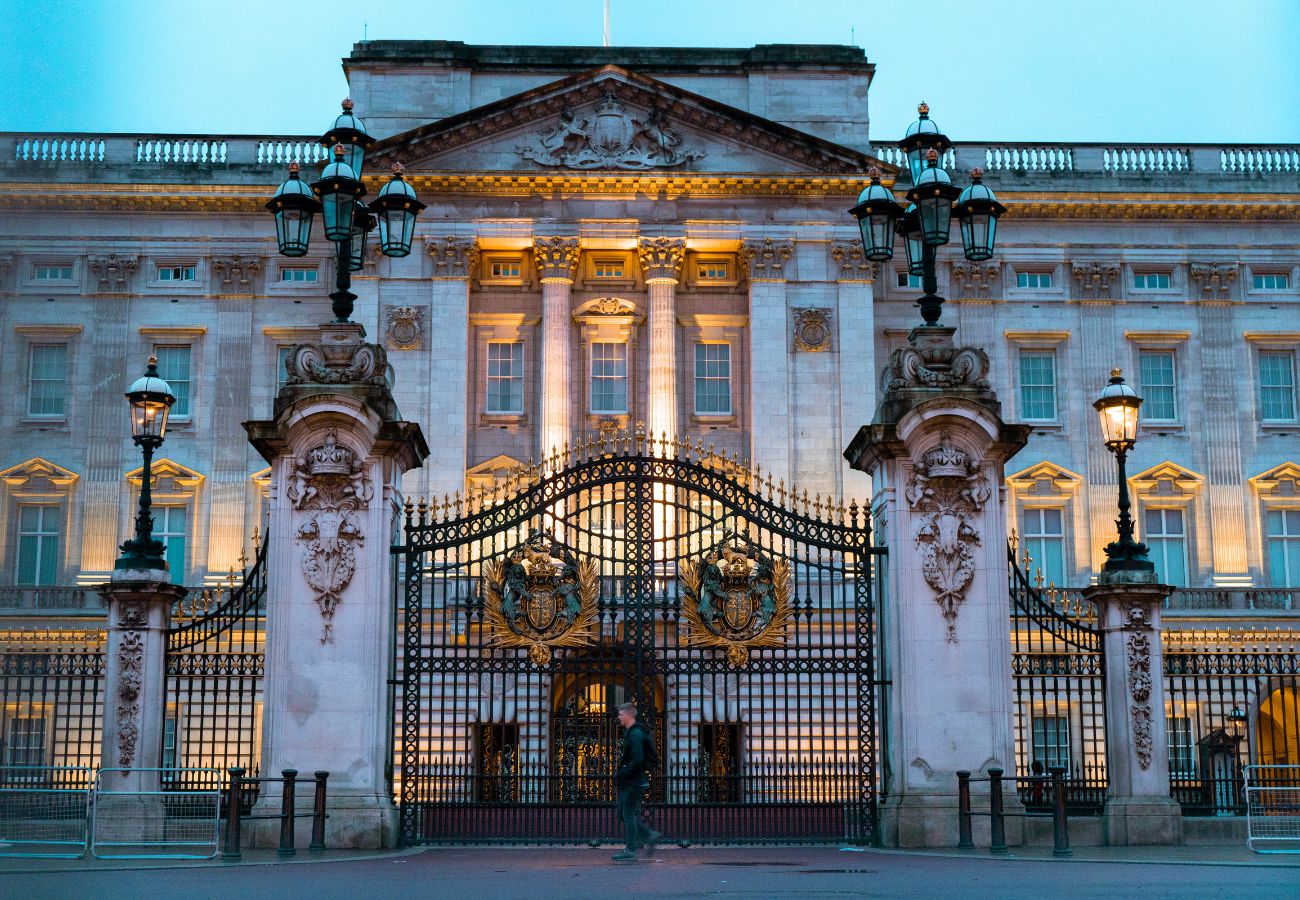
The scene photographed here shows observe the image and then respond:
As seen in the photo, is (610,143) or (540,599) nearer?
(540,599)

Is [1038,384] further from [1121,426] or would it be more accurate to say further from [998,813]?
[998,813]

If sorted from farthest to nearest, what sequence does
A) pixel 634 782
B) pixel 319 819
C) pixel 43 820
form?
1. pixel 43 820
2. pixel 319 819
3. pixel 634 782

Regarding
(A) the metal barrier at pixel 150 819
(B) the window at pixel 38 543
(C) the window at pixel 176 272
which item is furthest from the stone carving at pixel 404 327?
(A) the metal barrier at pixel 150 819

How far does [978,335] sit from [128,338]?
81.9 feet

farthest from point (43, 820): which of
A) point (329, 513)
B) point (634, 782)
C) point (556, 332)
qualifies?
point (556, 332)

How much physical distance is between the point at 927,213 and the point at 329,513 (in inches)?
305

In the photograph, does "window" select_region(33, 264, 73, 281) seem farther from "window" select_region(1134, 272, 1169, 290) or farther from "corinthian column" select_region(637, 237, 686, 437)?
"window" select_region(1134, 272, 1169, 290)

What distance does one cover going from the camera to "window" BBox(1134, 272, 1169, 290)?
5200 centimetres

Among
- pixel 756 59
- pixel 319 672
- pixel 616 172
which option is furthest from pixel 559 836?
pixel 756 59

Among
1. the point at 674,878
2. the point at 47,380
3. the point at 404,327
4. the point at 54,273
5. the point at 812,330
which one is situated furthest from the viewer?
the point at 54,273

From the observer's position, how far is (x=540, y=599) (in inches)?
779

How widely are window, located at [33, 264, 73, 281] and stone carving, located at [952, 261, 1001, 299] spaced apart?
1035 inches

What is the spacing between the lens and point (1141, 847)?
759 inches

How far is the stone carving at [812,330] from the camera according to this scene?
162 feet
